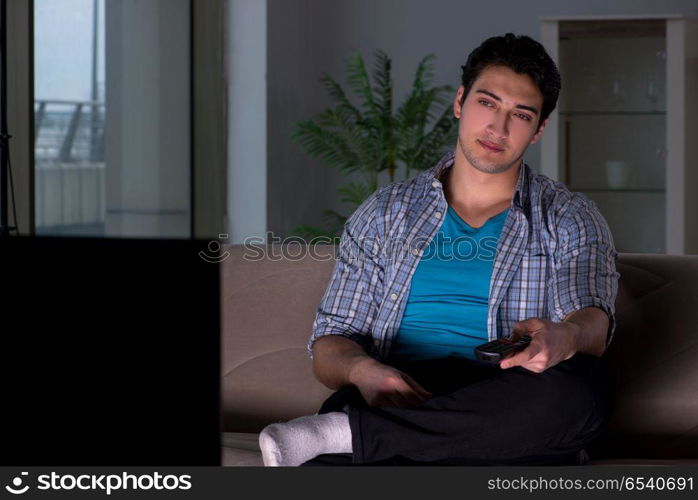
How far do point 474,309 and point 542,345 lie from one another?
1.26ft

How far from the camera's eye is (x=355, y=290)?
195cm

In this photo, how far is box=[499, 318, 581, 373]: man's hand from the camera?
1.46m

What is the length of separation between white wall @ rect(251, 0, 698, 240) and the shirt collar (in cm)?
322

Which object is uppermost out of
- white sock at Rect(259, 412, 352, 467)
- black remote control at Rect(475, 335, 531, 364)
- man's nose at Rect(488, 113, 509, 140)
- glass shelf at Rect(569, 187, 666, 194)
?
man's nose at Rect(488, 113, 509, 140)

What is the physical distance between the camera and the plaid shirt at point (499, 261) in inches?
71.9

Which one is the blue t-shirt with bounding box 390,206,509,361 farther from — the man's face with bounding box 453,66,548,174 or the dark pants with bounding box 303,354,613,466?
the dark pants with bounding box 303,354,613,466

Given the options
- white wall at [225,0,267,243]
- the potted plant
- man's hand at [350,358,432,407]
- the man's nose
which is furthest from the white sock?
white wall at [225,0,267,243]

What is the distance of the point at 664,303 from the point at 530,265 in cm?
34

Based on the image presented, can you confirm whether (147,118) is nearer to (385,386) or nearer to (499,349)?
(385,386)

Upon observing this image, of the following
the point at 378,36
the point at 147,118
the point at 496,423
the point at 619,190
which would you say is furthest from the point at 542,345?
the point at 378,36

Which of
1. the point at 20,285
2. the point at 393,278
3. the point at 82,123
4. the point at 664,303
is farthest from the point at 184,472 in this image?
the point at 82,123

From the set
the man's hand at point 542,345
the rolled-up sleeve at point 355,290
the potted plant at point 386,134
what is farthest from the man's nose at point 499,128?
the potted plant at point 386,134

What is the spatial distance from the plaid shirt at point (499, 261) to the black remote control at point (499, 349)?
318 mm

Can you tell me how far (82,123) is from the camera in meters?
3.75
